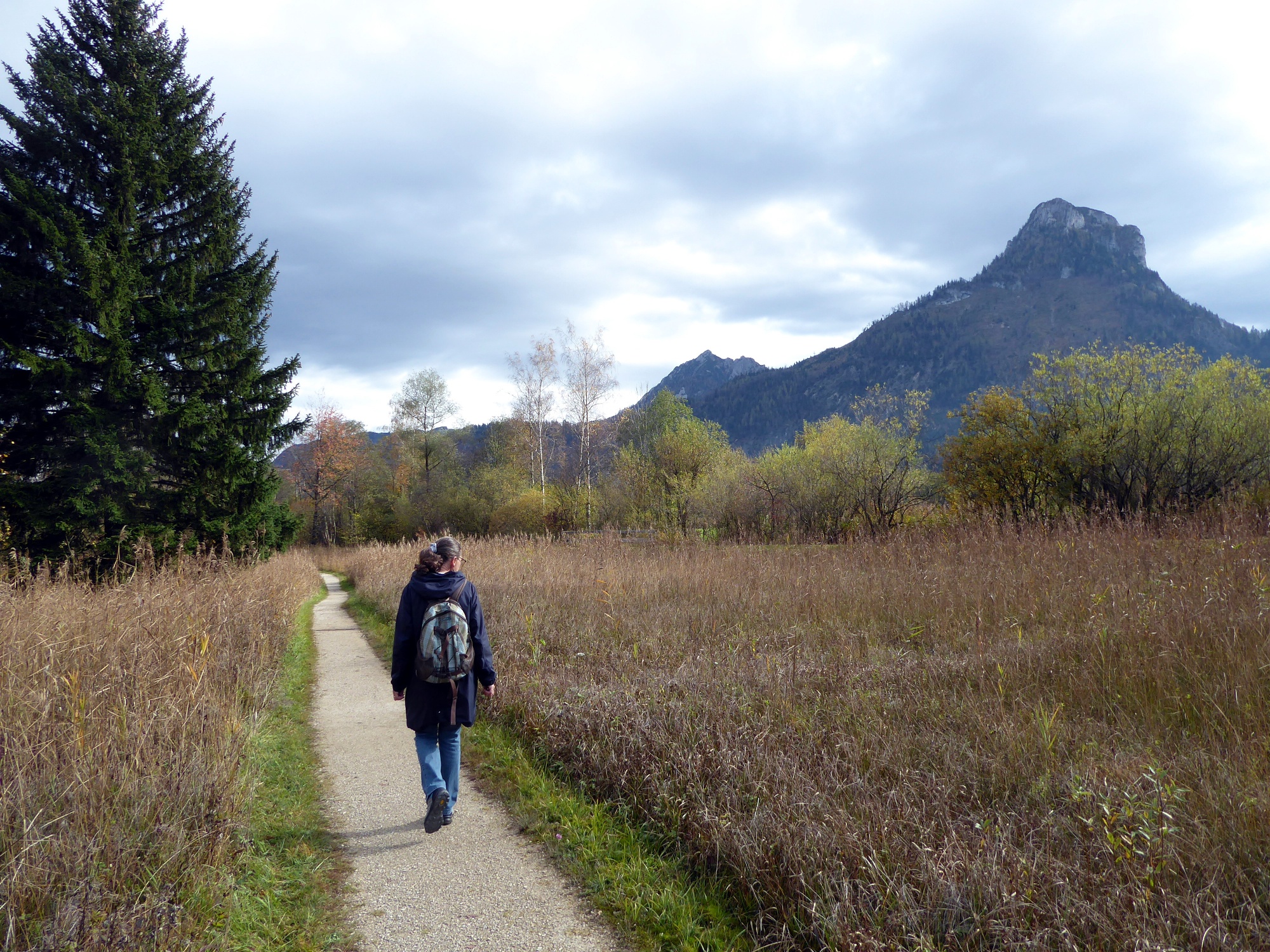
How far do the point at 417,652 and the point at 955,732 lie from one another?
3.68m

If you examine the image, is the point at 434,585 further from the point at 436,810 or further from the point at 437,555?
the point at 436,810

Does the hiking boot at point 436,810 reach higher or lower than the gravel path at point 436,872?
higher

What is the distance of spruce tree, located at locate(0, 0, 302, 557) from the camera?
1252 cm

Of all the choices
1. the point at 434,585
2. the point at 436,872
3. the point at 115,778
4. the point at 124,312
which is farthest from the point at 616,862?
the point at 124,312

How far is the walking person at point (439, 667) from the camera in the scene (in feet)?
14.2

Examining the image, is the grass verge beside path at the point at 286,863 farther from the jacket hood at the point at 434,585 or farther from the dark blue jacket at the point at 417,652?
the jacket hood at the point at 434,585

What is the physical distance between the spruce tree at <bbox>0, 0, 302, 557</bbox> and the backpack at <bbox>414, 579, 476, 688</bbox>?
32.2 ft

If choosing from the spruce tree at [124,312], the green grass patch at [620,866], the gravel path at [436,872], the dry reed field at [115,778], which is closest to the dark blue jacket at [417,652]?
the gravel path at [436,872]

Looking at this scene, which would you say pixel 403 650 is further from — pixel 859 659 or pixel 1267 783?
pixel 1267 783

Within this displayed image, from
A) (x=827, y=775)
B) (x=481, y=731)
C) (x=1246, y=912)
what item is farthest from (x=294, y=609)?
(x=1246, y=912)

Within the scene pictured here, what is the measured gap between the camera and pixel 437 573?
15.1 ft

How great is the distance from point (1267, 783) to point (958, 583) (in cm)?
543

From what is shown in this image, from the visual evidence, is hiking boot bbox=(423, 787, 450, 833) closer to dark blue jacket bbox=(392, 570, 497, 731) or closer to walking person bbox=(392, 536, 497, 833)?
walking person bbox=(392, 536, 497, 833)

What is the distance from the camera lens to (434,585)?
14.9 feet
